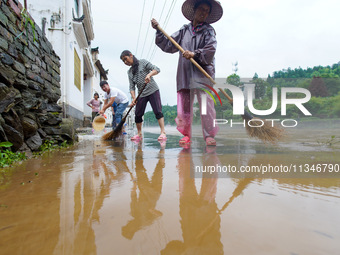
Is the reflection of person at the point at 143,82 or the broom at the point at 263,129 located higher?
the reflection of person at the point at 143,82

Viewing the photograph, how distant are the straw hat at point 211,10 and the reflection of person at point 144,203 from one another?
2.66 metres

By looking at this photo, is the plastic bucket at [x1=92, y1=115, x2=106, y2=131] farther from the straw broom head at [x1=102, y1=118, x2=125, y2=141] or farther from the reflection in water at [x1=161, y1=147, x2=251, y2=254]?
the reflection in water at [x1=161, y1=147, x2=251, y2=254]

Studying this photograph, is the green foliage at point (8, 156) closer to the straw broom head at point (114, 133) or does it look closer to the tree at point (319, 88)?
the straw broom head at point (114, 133)

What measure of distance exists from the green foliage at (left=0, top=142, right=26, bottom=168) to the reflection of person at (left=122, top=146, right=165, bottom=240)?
3.88ft

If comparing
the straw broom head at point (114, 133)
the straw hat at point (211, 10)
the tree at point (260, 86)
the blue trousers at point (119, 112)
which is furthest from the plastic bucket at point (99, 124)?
the tree at point (260, 86)

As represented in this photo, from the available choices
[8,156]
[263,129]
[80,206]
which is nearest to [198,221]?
[80,206]

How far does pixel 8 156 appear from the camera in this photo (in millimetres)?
1844

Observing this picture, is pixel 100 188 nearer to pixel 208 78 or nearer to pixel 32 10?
pixel 208 78

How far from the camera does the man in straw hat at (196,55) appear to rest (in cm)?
289

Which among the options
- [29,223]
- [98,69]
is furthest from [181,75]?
[98,69]

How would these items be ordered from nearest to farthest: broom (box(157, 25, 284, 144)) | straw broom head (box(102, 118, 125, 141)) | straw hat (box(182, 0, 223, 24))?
broom (box(157, 25, 284, 144)) < straw hat (box(182, 0, 223, 24)) < straw broom head (box(102, 118, 125, 141))

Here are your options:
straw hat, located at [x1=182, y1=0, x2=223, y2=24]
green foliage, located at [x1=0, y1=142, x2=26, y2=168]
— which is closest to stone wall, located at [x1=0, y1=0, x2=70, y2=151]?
green foliage, located at [x1=0, y1=142, x2=26, y2=168]

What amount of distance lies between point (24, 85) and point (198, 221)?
2370 millimetres

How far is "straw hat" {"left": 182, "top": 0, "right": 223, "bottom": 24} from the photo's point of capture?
2.99m
